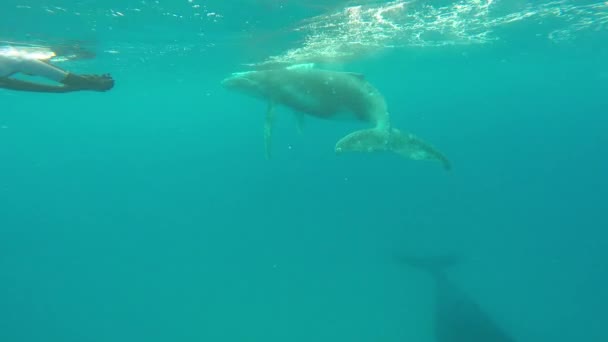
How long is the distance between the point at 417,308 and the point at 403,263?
8.10 ft

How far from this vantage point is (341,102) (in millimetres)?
12617

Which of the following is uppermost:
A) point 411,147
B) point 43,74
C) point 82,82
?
point 43,74

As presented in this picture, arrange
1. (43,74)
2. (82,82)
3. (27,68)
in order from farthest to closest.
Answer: (43,74) < (27,68) < (82,82)

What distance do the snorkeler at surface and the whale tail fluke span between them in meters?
6.11

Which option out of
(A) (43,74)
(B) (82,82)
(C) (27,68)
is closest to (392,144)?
(B) (82,82)

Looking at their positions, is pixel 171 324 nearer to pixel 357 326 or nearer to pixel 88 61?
pixel 357 326

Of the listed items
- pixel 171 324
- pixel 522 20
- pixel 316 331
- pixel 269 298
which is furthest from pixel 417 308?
pixel 522 20

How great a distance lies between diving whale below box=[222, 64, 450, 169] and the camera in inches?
431

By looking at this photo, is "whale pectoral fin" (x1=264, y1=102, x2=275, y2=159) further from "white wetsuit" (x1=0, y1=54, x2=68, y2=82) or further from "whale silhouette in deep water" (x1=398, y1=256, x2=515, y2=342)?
"white wetsuit" (x1=0, y1=54, x2=68, y2=82)

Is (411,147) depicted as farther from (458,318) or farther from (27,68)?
(27,68)

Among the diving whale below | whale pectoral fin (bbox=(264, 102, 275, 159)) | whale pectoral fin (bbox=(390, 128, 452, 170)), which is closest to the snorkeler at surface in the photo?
the diving whale below

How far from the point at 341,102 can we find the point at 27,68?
28.0 ft

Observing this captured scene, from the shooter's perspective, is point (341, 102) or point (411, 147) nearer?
point (411, 147)

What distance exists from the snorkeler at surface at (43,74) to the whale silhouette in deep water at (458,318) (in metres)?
12.4
